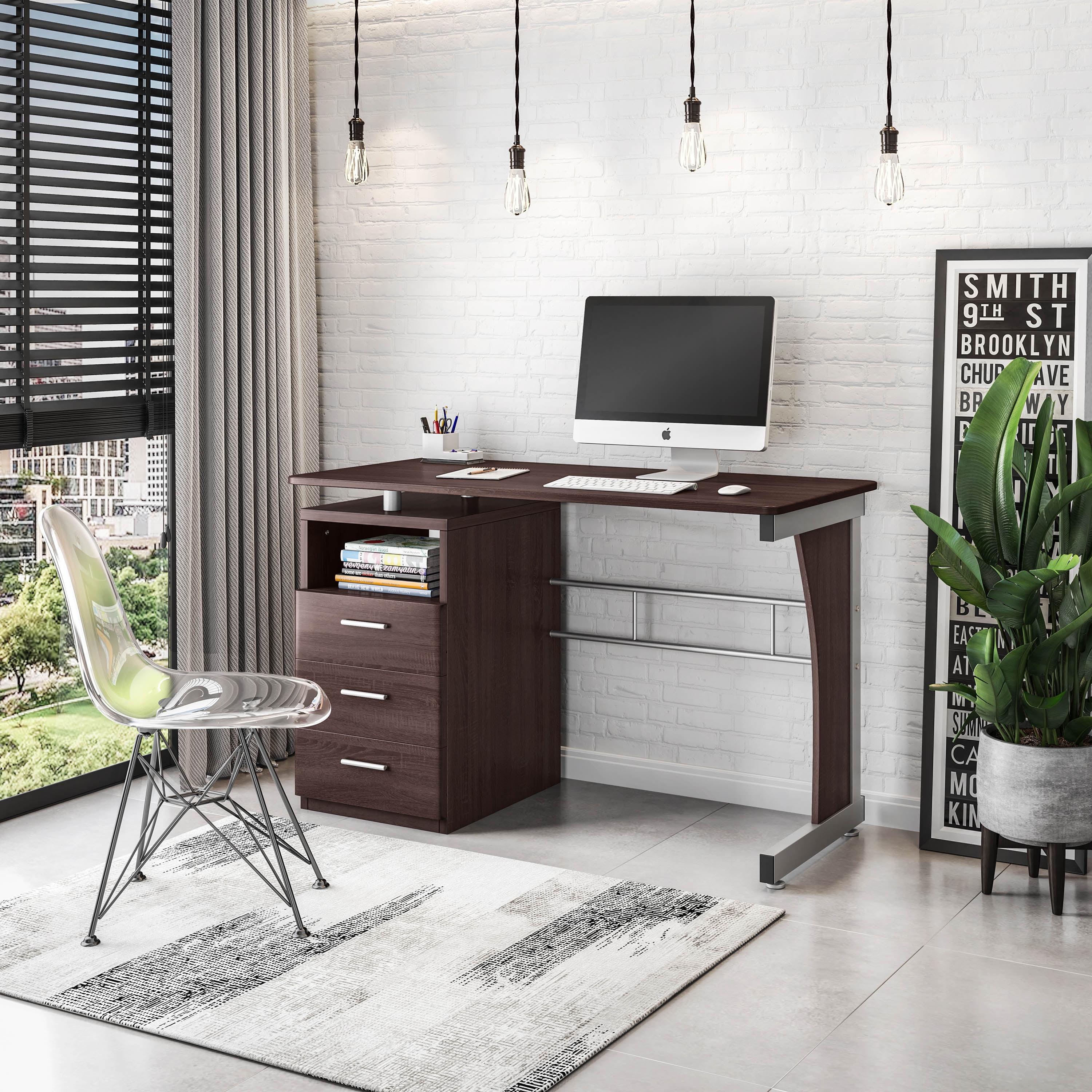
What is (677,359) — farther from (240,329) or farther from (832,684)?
(240,329)

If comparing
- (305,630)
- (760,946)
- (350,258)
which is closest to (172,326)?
(350,258)

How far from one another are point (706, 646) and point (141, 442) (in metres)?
1.82

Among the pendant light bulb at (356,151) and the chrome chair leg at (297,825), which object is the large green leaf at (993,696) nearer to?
the chrome chair leg at (297,825)

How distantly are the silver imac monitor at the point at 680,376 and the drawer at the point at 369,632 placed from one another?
71 centimetres

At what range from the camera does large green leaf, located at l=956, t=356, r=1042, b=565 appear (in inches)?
133

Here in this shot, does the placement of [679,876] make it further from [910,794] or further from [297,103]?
[297,103]

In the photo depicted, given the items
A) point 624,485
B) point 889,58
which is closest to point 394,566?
point 624,485

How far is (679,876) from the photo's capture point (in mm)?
3656

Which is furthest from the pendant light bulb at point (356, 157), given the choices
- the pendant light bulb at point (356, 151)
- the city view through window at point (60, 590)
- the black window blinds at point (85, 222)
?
the city view through window at point (60, 590)

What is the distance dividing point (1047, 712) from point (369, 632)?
1768 mm

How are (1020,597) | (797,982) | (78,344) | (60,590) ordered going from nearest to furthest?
1. (797,982)
2. (1020,597)
3. (78,344)
4. (60,590)

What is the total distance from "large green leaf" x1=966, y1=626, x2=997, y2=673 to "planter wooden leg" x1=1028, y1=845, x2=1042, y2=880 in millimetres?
496

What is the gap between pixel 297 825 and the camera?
3.40m

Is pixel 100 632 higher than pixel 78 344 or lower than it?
lower
